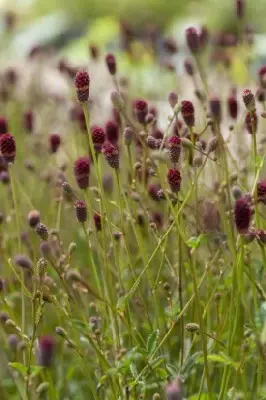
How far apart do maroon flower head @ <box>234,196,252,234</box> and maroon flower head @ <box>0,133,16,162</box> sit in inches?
15.5

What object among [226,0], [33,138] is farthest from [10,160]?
[226,0]

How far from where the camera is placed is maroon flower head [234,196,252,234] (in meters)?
0.81

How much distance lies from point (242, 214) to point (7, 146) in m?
0.40

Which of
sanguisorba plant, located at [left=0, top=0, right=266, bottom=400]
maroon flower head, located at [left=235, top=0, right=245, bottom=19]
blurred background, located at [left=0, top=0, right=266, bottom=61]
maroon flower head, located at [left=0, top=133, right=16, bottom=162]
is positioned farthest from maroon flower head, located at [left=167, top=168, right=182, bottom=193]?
blurred background, located at [left=0, top=0, right=266, bottom=61]

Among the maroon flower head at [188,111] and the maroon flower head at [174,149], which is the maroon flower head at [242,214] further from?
the maroon flower head at [188,111]

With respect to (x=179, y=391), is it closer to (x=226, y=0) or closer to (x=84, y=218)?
(x=84, y=218)

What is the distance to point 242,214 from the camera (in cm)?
81

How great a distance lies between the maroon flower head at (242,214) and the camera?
81 cm

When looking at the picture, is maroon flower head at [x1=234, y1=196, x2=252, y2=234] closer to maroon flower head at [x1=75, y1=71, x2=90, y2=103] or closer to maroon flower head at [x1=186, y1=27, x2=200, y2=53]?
maroon flower head at [x1=75, y1=71, x2=90, y2=103]

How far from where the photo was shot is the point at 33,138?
254cm

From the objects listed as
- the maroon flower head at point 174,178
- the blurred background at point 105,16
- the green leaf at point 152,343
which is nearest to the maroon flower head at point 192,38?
the maroon flower head at point 174,178

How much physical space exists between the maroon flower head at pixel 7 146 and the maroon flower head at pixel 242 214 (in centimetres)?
39

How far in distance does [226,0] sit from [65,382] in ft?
21.5

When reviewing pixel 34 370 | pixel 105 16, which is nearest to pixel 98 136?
pixel 34 370
